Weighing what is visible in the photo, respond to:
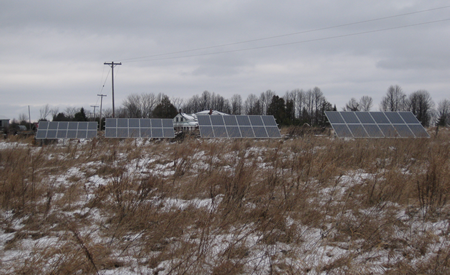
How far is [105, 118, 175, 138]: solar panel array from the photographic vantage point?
19.7 m

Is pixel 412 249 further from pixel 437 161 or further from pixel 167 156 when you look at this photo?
pixel 167 156

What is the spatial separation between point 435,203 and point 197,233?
3282 millimetres

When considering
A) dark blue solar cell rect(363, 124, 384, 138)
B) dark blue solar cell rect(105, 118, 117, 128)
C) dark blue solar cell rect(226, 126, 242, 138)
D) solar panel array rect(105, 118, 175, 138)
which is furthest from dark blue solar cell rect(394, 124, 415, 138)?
dark blue solar cell rect(105, 118, 117, 128)

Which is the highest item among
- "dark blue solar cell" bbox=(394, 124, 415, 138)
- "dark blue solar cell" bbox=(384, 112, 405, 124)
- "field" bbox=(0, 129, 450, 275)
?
"dark blue solar cell" bbox=(384, 112, 405, 124)

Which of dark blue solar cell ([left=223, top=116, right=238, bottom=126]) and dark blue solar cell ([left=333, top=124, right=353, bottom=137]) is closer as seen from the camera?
dark blue solar cell ([left=333, top=124, right=353, bottom=137])

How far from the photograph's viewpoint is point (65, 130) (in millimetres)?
22062

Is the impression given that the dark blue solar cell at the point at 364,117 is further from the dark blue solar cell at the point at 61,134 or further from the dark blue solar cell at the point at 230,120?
the dark blue solar cell at the point at 61,134

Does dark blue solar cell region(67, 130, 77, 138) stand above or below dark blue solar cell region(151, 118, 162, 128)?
below

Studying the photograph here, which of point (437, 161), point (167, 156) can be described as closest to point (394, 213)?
point (437, 161)

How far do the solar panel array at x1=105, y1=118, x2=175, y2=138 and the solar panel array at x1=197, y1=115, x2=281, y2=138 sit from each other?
3174 mm

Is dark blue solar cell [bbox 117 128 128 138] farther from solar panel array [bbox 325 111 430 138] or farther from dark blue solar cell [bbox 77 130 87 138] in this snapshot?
solar panel array [bbox 325 111 430 138]

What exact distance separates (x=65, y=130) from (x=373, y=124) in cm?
2020

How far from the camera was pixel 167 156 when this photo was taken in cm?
855

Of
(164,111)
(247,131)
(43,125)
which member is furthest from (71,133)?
(164,111)
